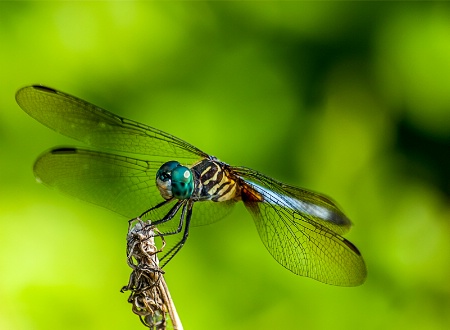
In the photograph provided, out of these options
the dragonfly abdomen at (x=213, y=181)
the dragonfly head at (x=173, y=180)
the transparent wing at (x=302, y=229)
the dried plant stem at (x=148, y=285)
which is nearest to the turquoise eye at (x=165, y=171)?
the dragonfly head at (x=173, y=180)

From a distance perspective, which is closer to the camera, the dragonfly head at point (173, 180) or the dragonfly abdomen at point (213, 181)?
the dragonfly head at point (173, 180)

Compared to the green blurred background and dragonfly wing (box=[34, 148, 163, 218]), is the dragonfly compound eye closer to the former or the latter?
dragonfly wing (box=[34, 148, 163, 218])

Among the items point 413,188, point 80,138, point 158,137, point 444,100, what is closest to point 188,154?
point 158,137

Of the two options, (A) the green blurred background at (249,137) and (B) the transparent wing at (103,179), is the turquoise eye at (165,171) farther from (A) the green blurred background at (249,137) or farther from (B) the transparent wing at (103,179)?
(A) the green blurred background at (249,137)

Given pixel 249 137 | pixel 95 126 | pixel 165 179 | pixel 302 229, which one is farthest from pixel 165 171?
pixel 249 137

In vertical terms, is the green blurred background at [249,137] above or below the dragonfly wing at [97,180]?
above

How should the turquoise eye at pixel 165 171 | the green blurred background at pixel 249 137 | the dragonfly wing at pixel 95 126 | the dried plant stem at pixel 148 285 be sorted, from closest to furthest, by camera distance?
the dried plant stem at pixel 148 285
the turquoise eye at pixel 165 171
the dragonfly wing at pixel 95 126
the green blurred background at pixel 249 137

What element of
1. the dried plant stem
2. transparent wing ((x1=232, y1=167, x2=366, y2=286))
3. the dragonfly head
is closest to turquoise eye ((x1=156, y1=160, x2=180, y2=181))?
the dragonfly head
